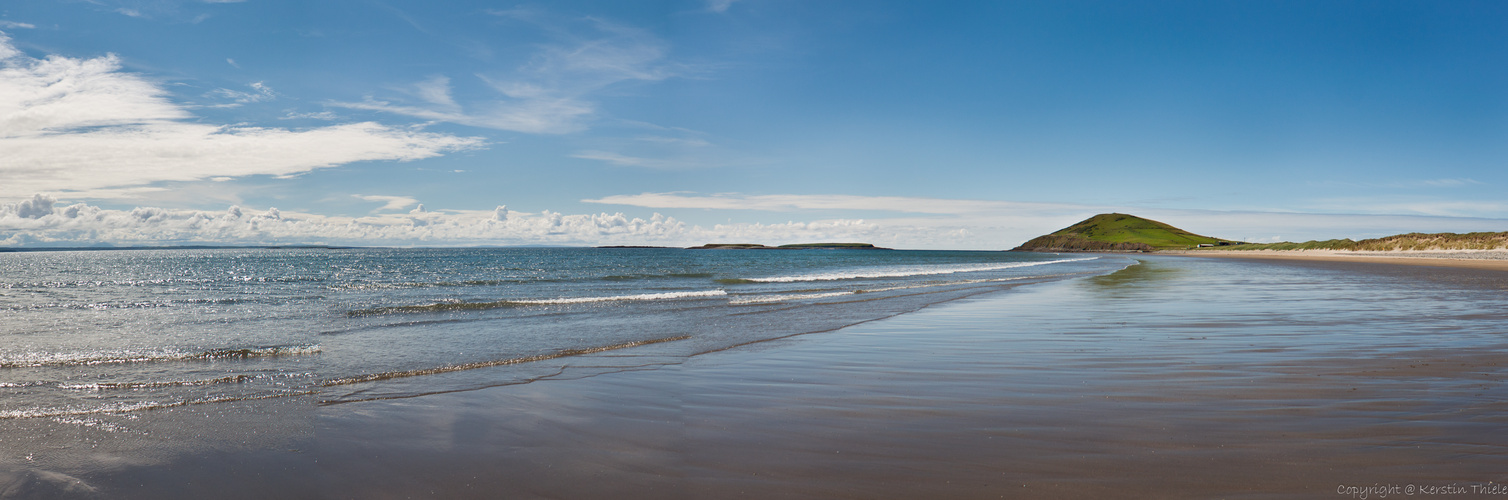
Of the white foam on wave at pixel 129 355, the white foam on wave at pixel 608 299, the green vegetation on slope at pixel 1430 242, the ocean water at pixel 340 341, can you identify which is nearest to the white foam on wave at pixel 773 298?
the ocean water at pixel 340 341

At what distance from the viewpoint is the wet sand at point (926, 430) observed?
4367 millimetres

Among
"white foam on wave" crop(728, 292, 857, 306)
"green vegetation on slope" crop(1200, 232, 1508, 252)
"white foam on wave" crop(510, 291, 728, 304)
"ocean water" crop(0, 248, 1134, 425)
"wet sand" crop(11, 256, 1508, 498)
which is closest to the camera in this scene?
"wet sand" crop(11, 256, 1508, 498)

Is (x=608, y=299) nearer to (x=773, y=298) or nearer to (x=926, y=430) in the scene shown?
(x=773, y=298)

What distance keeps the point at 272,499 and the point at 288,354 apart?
322 inches

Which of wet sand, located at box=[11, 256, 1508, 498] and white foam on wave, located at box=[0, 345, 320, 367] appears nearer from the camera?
wet sand, located at box=[11, 256, 1508, 498]

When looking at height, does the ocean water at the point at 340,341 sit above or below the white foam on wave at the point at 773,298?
below

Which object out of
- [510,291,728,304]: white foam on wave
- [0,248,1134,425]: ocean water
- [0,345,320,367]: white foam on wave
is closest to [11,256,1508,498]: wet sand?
[0,248,1134,425]: ocean water

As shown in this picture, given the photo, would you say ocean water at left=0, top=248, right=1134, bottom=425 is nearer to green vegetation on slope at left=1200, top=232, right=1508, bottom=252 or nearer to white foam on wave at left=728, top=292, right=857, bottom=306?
white foam on wave at left=728, top=292, right=857, bottom=306

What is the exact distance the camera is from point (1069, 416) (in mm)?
5914

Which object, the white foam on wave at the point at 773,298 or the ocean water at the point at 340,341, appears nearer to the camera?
the ocean water at the point at 340,341

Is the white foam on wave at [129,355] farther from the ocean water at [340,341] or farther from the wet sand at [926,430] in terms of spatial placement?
the wet sand at [926,430]

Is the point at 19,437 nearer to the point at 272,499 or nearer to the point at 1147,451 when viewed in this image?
the point at 272,499

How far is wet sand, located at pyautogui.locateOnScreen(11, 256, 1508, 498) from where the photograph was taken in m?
4.37

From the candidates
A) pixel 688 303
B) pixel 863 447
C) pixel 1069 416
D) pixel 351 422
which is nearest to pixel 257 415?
pixel 351 422
